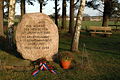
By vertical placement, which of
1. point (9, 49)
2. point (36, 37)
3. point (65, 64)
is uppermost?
point (36, 37)

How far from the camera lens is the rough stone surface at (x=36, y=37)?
8367 millimetres

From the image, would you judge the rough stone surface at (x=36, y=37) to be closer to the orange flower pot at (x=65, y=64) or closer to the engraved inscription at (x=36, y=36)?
the engraved inscription at (x=36, y=36)

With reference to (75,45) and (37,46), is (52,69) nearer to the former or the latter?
(37,46)

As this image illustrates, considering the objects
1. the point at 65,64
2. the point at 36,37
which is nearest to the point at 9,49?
the point at 36,37

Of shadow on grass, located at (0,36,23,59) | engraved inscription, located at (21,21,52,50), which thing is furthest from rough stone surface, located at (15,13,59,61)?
shadow on grass, located at (0,36,23,59)

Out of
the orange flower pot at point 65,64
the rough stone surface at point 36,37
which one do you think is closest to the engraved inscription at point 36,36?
the rough stone surface at point 36,37

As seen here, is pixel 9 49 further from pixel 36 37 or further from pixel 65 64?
pixel 65 64

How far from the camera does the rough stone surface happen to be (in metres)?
8.37

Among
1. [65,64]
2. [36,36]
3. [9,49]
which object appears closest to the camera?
[65,64]

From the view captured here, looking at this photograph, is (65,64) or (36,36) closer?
(65,64)

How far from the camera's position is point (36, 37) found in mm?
8461

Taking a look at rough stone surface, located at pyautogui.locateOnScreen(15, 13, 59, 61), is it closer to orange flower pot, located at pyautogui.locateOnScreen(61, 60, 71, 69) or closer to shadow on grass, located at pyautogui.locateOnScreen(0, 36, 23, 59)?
shadow on grass, located at pyautogui.locateOnScreen(0, 36, 23, 59)

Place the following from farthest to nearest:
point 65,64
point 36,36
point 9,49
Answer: point 9,49
point 36,36
point 65,64

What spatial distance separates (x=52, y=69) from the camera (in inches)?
285
